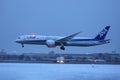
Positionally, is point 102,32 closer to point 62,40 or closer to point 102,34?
point 102,34

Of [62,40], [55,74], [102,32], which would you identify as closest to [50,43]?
[62,40]

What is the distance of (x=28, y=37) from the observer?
346ft

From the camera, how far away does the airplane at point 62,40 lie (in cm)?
10538

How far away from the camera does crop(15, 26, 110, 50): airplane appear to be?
10538cm

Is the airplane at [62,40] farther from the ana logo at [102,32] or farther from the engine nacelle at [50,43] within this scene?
the ana logo at [102,32]

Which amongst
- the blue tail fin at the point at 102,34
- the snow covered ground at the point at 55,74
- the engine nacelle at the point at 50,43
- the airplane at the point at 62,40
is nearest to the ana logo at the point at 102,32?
the blue tail fin at the point at 102,34

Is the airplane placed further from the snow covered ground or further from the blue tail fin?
the snow covered ground

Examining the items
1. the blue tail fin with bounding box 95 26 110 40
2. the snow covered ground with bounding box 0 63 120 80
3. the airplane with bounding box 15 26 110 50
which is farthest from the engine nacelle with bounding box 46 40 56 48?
the snow covered ground with bounding box 0 63 120 80

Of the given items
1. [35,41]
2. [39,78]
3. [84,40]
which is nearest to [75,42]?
[84,40]

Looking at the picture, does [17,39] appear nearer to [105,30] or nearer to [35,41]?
[35,41]

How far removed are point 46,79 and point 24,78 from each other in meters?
2.67

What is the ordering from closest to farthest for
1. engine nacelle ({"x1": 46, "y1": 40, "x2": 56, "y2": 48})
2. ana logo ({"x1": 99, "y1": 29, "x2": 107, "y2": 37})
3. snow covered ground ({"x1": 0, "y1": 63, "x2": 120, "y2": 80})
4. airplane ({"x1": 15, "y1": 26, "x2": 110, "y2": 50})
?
snow covered ground ({"x1": 0, "y1": 63, "x2": 120, "y2": 80}) → airplane ({"x1": 15, "y1": 26, "x2": 110, "y2": 50}) → engine nacelle ({"x1": 46, "y1": 40, "x2": 56, "y2": 48}) → ana logo ({"x1": 99, "y1": 29, "x2": 107, "y2": 37})

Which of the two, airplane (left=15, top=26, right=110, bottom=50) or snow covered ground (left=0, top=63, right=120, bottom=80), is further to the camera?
airplane (left=15, top=26, right=110, bottom=50)

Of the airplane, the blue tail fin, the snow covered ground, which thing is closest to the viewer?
the snow covered ground
